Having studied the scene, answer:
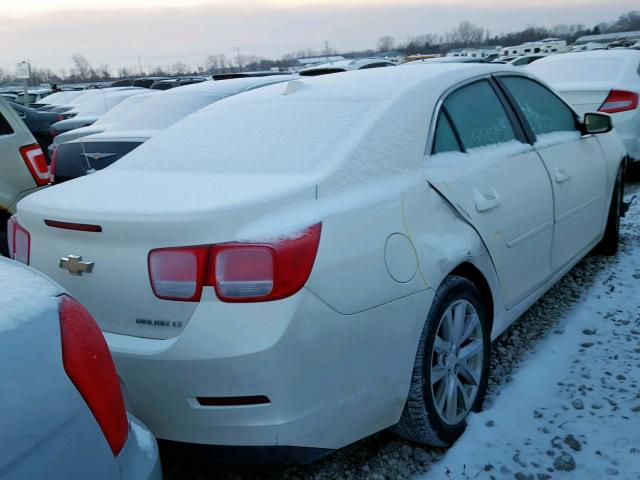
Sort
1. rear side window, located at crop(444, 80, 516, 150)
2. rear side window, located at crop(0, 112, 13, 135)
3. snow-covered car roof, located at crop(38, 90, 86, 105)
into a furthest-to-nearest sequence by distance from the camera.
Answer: snow-covered car roof, located at crop(38, 90, 86, 105)
rear side window, located at crop(0, 112, 13, 135)
rear side window, located at crop(444, 80, 516, 150)

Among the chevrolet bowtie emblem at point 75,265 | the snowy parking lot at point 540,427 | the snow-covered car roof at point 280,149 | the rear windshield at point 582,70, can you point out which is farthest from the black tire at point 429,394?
the rear windshield at point 582,70

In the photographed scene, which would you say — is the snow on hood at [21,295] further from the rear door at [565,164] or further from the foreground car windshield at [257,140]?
the rear door at [565,164]

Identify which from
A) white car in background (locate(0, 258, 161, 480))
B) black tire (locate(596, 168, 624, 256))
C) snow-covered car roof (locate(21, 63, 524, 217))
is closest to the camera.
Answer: white car in background (locate(0, 258, 161, 480))

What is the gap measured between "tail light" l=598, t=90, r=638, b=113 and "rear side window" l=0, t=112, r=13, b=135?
18.5 feet

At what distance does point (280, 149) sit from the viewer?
8.14ft

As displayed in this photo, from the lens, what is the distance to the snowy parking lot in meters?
2.38

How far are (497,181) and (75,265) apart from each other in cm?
186

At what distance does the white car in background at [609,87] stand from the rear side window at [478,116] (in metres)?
3.75

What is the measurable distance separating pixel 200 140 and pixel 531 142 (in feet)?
5.77

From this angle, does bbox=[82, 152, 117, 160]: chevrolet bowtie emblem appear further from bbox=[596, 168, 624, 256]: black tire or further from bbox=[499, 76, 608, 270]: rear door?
bbox=[596, 168, 624, 256]: black tire

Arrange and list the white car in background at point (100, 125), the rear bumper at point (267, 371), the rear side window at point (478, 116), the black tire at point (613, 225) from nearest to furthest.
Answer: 1. the rear bumper at point (267, 371)
2. the rear side window at point (478, 116)
3. the black tire at point (613, 225)
4. the white car in background at point (100, 125)

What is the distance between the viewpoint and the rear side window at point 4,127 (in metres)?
4.84

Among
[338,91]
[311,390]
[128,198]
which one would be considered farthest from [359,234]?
[338,91]

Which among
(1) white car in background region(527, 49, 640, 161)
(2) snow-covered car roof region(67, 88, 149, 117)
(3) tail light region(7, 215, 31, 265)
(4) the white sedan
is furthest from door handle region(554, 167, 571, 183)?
(2) snow-covered car roof region(67, 88, 149, 117)
